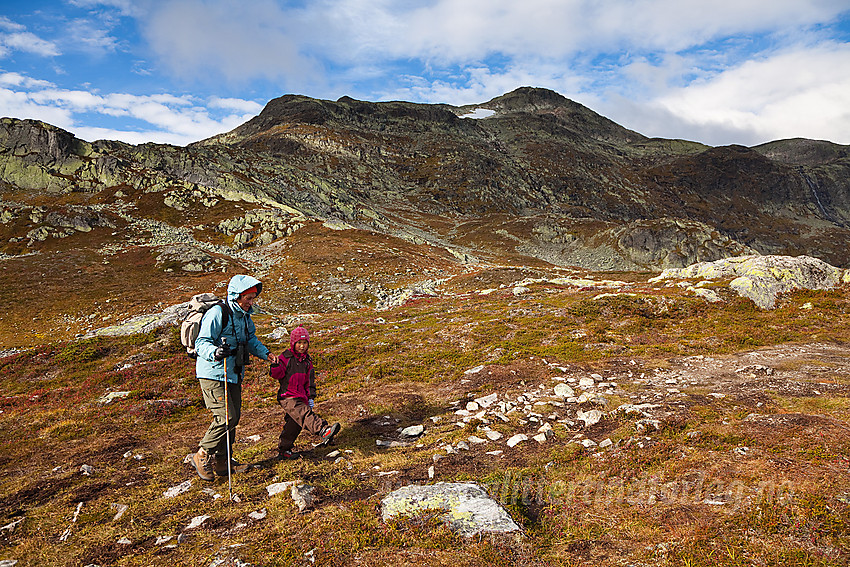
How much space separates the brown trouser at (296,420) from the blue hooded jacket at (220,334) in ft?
4.55

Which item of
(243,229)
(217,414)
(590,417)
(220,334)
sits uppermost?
(243,229)

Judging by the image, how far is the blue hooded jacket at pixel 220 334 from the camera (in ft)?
27.0

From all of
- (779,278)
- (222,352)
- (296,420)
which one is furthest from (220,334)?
(779,278)

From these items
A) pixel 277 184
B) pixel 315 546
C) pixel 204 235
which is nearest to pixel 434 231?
pixel 277 184

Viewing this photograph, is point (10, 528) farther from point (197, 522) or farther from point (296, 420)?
point (296, 420)

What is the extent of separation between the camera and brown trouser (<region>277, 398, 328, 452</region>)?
904cm

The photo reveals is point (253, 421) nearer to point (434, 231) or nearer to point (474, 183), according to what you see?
point (434, 231)

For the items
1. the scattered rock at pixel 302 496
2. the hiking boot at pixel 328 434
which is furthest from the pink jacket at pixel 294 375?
the scattered rock at pixel 302 496

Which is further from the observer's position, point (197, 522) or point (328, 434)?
point (328, 434)

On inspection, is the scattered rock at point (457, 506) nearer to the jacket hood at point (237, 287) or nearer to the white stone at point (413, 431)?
the white stone at point (413, 431)

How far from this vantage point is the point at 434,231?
130750mm

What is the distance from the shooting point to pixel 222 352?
8000 mm

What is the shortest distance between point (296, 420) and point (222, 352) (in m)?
2.47

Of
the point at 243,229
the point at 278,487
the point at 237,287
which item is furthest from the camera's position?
the point at 243,229
